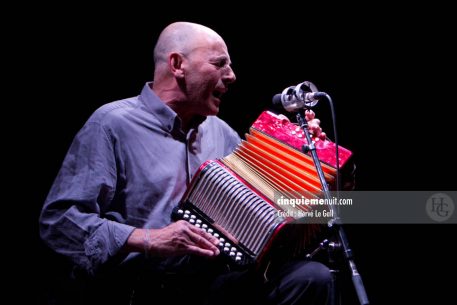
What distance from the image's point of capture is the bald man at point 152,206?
2.25 m

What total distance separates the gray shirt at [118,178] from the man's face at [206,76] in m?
0.14

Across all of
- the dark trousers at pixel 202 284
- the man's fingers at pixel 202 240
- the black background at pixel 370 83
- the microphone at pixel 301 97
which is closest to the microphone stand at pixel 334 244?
the microphone at pixel 301 97

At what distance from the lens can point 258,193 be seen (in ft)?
7.63

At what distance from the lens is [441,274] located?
3.65 m

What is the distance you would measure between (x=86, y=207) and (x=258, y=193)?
753 millimetres

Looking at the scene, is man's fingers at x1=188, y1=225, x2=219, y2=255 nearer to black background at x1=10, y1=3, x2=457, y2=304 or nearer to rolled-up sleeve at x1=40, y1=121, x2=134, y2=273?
rolled-up sleeve at x1=40, y1=121, x2=134, y2=273

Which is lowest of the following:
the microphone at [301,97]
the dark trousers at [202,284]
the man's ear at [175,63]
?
the dark trousers at [202,284]

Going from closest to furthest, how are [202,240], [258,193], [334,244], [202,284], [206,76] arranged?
[334,244], [202,240], [258,193], [202,284], [206,76]

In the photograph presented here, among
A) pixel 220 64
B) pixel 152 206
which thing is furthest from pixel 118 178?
pixel 220 64

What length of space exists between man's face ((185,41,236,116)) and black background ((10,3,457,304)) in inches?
32.2

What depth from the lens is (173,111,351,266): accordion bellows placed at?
2221 millimetres

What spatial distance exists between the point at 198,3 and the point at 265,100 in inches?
32.1

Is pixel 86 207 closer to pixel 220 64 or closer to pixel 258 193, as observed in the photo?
pixel 258 193

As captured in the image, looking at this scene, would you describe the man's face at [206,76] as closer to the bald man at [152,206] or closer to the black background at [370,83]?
the bald man at [152,206]
